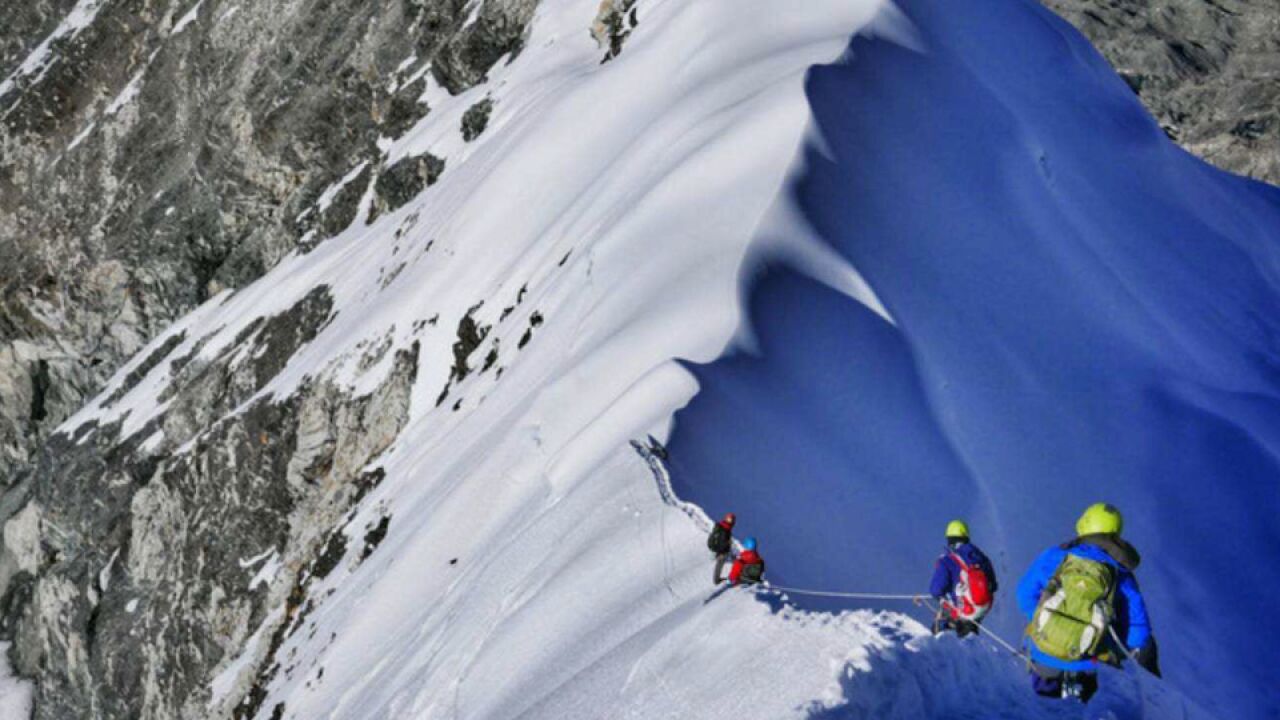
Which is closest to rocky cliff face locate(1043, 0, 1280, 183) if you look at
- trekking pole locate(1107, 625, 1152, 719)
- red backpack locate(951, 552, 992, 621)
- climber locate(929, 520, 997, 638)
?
climber locate(929, 520, 997, 638)

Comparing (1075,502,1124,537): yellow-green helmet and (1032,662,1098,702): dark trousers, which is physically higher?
(1075,502,1124,537): yellow-green helmet

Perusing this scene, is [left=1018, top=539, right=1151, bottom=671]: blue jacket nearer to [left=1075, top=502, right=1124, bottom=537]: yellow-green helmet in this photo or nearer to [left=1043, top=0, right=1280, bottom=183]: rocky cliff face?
[left=1075, top=502, right=1124, bottom=537]: yellow-green helmet

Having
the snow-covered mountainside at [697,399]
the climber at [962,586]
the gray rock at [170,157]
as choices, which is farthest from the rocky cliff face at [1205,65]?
the climber at [962,586]

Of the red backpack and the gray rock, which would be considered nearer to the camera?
the red backpack

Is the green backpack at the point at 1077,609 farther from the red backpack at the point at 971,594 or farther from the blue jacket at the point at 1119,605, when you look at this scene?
the red backpack at the point at 971,594

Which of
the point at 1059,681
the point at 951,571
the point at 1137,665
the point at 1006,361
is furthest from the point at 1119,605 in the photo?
the point at 1006,361

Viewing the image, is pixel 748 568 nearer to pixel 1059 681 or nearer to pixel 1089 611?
pixel 1059 681

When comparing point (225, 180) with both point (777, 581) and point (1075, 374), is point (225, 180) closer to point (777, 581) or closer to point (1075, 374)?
point (1075, 374)
